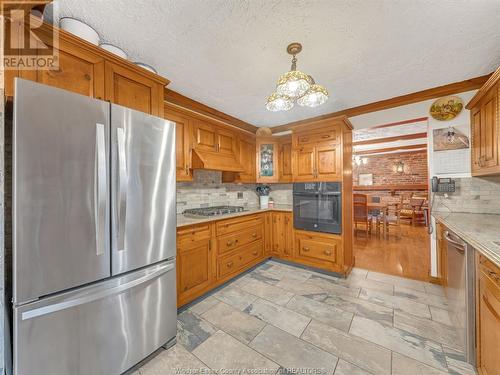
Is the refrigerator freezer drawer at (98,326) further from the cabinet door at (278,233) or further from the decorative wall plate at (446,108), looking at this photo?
the decorative wall plate at (446,108)

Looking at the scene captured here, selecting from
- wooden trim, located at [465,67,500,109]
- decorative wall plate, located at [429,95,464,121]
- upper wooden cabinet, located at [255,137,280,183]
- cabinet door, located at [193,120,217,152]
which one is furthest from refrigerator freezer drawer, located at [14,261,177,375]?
decorative wall plate, located at [429,95,464,121]

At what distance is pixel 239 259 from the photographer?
2764 mm

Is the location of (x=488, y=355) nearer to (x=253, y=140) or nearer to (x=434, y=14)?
(x=434, y=14)

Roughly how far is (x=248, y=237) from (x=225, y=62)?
2.22 meters

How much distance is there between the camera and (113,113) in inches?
48.5

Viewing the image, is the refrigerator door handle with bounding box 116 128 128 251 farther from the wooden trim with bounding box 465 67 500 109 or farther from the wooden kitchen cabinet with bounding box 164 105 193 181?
the wooden trim with bounding box 465 67 500 109

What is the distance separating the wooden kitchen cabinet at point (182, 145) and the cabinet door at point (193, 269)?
0.84m

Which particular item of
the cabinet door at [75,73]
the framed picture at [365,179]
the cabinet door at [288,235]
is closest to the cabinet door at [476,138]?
the cabinet door at [288,235]

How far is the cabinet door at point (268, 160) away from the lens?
358 cm

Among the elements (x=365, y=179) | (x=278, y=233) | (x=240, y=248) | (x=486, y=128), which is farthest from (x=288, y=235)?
(x=365, y=179)

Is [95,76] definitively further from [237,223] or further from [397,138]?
[397,138]

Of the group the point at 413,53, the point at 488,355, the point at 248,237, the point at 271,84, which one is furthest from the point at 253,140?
the point at 488,355

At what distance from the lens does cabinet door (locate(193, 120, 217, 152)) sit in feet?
8.39

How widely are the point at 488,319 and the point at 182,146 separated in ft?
9.29
